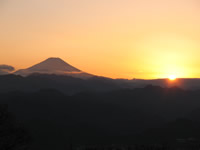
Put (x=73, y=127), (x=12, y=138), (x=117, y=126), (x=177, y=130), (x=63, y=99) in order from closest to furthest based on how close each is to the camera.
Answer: (x=12, y=138) → (x=177, y=130) → (x=73, y=127) → (x=117, y=126) → (x=63, y=99)

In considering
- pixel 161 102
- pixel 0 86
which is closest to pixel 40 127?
pixel 161 102

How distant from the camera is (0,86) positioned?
651 ft

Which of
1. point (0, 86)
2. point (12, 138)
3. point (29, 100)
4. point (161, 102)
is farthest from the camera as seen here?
point (0, 86)

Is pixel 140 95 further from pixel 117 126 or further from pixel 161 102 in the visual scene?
pixel 117 126

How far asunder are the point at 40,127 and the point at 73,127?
12221 millimetres

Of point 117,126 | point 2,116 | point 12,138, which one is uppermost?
point 2,116

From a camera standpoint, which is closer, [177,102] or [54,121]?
[54,121]

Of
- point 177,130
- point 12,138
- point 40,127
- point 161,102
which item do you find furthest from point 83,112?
point 12,138

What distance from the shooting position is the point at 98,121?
357ft

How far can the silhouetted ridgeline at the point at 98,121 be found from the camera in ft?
242

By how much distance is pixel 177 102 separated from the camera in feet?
563

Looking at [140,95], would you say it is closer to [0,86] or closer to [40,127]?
[0,86]

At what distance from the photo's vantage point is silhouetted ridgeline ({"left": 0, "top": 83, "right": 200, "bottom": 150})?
242 ft

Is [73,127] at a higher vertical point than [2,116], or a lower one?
lower
